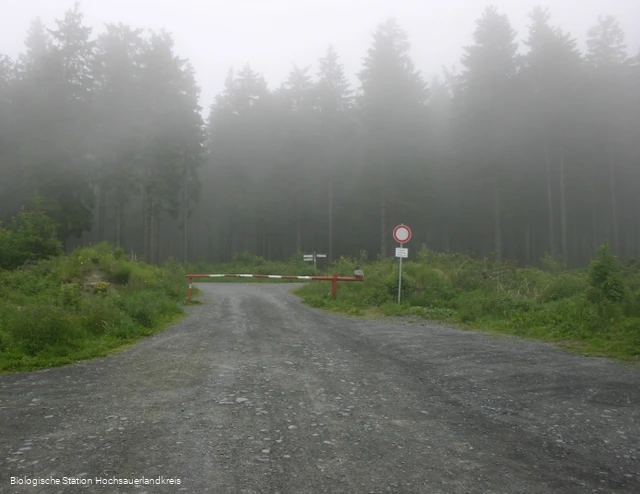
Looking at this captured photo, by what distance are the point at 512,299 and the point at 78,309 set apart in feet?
34.5

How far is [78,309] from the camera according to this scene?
9930 mm

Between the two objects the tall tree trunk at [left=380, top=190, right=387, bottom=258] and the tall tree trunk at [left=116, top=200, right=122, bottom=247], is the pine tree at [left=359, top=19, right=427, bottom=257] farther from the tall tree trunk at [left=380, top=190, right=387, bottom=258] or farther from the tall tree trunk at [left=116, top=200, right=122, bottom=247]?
the tall tree trunk at [left=116, top=200, right=122, bottom=247]

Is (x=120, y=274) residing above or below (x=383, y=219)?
below

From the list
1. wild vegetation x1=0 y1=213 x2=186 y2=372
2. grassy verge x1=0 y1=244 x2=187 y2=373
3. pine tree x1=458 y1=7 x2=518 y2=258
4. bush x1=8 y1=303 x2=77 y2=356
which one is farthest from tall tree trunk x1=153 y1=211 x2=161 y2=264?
bush x1=8 y1=303 x2=77 y2=356

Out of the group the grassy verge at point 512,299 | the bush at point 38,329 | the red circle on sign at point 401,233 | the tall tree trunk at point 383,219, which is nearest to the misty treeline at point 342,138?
the tall tree trunk at point 383,219

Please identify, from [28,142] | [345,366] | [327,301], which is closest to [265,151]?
[28,142]

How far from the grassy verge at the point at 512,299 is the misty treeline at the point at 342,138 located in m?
12.0

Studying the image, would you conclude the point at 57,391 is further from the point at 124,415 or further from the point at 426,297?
the point at 426,297

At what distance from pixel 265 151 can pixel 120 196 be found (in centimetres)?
1401

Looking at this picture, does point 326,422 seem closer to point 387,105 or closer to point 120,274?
point 120,274

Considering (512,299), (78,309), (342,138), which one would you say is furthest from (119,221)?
(512,299)

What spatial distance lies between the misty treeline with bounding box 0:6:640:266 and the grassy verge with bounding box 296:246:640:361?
1202 cm

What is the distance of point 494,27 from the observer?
30.4m

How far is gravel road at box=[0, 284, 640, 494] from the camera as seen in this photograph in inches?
131
